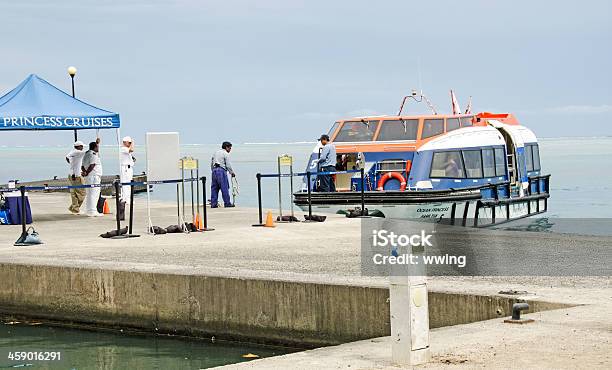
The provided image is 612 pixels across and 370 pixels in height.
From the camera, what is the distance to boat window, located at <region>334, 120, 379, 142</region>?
27938mm

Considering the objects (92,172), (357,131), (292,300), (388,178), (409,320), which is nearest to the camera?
(409,320)

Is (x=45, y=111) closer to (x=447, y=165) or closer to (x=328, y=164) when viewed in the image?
(x=328, y=164)

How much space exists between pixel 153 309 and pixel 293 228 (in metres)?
7.84

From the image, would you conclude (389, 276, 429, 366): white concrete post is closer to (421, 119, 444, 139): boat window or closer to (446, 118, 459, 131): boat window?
(421, 119, 444, 139): boat window

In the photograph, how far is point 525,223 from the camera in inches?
1346

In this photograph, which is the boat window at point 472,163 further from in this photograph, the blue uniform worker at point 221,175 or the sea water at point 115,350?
the sea water at point 115,350

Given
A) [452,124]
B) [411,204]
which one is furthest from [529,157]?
[411,204]

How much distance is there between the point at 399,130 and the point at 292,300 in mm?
15676

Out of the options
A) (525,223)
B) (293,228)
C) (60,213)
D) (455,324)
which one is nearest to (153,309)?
(455,324)

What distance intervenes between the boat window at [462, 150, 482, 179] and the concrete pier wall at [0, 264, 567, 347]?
13.9 meters

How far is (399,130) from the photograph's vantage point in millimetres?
27812

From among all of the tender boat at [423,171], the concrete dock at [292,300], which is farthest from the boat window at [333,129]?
the concrete dock at [292,300]

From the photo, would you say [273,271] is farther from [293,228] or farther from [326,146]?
[326,146]

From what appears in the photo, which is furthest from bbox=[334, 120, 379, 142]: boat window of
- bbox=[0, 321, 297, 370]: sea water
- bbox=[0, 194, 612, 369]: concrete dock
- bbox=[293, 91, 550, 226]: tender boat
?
bbox=[0, 321, 297, 370]: sea water
